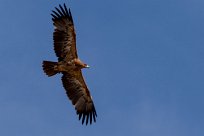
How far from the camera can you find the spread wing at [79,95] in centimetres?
2716

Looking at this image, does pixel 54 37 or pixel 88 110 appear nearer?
pixel 54 37

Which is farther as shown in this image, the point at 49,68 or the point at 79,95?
the point at 79,95

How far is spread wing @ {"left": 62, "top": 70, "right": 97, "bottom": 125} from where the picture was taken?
27.2 m

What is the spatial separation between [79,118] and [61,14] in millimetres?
4462

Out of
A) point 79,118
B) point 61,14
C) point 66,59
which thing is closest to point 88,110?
point 79,118

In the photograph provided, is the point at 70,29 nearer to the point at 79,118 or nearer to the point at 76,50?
the point at 76,50

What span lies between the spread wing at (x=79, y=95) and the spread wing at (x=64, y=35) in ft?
3.87

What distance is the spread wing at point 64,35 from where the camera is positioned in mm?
25875

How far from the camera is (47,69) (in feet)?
83.7

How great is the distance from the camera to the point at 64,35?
25969 mm

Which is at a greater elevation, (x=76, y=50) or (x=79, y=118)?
(x=76, y=50)

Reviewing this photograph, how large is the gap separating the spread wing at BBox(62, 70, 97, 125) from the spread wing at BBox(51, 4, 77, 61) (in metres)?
1.18

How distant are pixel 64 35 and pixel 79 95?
9.64 ft

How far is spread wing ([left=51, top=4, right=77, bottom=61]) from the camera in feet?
84.9
